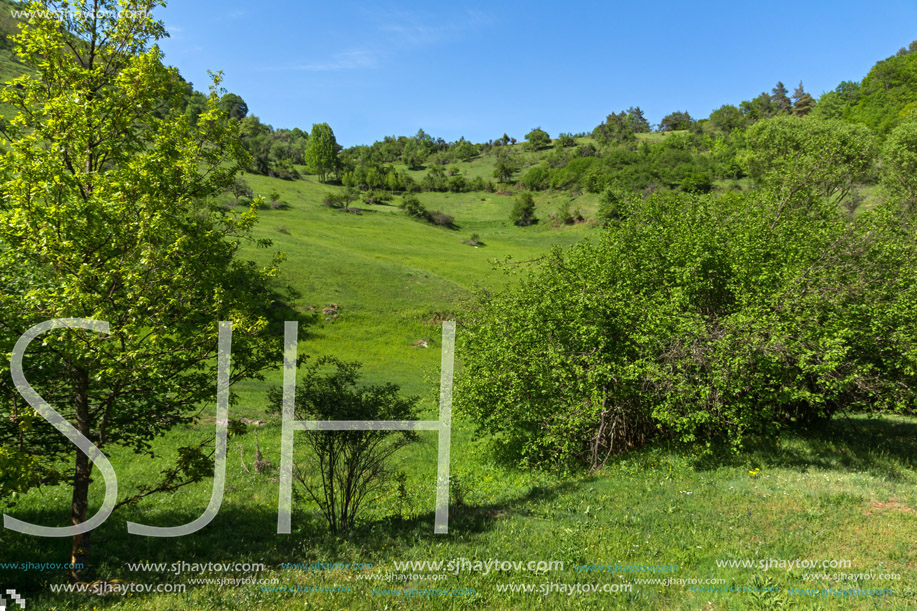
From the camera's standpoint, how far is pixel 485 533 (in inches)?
401

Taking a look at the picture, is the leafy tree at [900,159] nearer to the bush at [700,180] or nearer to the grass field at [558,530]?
the grass field at [558,530]

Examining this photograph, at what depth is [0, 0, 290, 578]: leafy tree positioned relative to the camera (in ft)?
22.3

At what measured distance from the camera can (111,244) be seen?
7.45 m

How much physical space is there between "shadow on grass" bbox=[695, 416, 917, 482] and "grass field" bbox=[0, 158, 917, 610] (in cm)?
8

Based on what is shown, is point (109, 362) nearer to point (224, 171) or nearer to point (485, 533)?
point (224, 171)

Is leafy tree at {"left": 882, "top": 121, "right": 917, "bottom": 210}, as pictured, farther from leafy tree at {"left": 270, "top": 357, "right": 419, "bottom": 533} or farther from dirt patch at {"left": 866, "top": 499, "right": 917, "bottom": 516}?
leafy tree at {"left": 270, "top": 357, "right": 419, "bottom": 533}

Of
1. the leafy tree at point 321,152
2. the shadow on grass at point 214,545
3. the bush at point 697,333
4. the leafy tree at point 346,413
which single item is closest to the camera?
the shadow on grass at point 214,545

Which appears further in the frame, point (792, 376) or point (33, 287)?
point (792, 376)

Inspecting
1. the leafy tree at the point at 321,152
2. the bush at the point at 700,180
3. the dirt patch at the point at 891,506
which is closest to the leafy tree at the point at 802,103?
the bush at the point at 700,180

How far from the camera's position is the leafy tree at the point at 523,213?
109062 millimetres

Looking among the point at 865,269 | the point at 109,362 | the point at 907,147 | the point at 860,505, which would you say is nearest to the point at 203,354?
the point at 109,362

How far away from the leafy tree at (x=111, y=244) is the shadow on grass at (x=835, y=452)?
13759mm

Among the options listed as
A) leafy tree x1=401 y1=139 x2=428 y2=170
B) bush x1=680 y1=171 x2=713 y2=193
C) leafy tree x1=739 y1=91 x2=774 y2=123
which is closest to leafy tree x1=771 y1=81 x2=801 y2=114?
leafy tree x1=739 y1=91 x2=774 y2=123

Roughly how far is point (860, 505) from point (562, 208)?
334 ft
